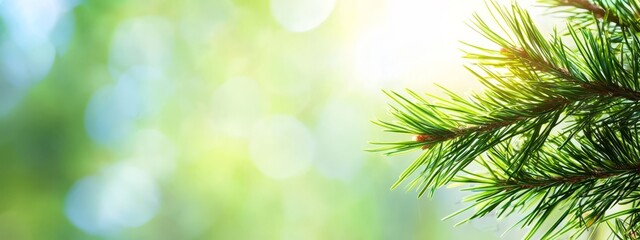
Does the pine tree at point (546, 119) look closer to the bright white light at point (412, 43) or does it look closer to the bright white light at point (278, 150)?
the bright white light at point (412, 43)

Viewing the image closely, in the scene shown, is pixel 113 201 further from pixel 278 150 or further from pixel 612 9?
pixel 612 9

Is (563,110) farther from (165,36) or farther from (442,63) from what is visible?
(165,36)

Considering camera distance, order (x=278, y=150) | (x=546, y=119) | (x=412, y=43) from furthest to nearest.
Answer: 1. (x=278, y=150)
2. (x=412, y=43)
3. (x=546, y=119)

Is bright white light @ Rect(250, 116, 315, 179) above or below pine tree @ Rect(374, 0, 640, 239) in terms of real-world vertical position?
above

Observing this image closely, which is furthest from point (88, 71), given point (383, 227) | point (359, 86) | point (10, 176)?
point (383, 227)

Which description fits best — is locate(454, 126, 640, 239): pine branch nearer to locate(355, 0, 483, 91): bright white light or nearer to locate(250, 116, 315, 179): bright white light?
locate(355, 0, 483, 91): bright white light

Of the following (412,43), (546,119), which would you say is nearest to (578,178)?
(546,119)

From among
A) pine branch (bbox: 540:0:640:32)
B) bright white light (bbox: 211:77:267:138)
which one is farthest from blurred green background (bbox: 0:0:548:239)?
pine branch (bbox: 540:0:640:32)
